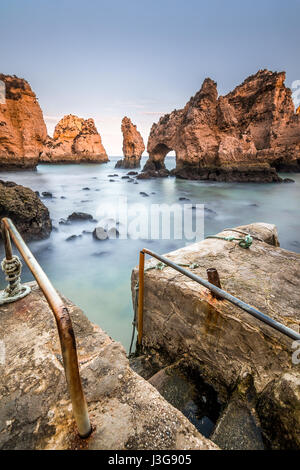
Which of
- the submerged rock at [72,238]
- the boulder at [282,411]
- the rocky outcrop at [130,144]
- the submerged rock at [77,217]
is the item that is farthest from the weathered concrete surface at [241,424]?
the rocky outcrop at [130,144]

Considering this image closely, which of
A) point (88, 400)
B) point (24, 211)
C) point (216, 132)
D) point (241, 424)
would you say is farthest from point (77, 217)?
point (216, 132)

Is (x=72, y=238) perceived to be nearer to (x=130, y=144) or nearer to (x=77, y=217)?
(x=77, y=217)

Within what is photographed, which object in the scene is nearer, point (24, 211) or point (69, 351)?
point (69, 351)

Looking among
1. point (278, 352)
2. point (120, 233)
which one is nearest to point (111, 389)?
point (278, 352)

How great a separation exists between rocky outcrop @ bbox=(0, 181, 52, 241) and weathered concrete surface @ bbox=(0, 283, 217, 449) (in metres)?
5.41

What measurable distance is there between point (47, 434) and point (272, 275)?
7.71 feet

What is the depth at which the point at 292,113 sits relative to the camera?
2545cm

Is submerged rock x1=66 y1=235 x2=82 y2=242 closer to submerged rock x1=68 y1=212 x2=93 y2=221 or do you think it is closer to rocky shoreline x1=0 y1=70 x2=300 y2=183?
submerged rock x1=68 y1=212 x2=93 y2=221

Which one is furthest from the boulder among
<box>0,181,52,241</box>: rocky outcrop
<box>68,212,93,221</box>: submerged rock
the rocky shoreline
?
the rocky shoreline

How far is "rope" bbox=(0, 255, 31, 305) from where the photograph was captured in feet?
5.42

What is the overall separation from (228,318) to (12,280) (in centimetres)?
183

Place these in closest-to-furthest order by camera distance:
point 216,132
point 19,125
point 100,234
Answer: point 100,234 → point 216,132 → point 19,125

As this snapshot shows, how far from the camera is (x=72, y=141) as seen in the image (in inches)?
2152

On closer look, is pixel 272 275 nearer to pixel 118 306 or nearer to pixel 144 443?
pixel 144 443
